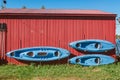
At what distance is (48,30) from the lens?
17234 mm

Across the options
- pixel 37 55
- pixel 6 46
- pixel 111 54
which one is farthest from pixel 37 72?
pixel 111 54

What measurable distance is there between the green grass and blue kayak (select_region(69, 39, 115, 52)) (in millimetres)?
953

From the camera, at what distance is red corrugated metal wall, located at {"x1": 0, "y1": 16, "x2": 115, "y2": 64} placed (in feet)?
56.3

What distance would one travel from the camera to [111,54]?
17.4 m

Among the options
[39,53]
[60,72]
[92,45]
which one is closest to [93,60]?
[92,45]

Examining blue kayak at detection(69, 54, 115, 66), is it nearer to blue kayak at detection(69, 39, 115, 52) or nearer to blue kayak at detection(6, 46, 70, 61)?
blue kayak at detection(69, 39, 115, 52)

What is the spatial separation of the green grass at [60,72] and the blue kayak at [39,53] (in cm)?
48

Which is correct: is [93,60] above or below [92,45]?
below

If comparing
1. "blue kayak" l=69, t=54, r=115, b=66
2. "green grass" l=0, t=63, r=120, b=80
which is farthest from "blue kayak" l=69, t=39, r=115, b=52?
"green grass" l=0, t=63, r=120, b=80

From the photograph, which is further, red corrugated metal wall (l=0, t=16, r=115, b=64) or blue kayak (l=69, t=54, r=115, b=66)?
red corrugated metal wall (l=0, t=16, r=115, b=64)

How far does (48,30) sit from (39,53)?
1.35 m

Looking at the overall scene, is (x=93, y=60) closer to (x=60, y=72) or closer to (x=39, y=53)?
(x=39, y=53)

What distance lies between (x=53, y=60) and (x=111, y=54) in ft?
10.2

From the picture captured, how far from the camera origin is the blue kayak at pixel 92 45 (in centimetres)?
1691
